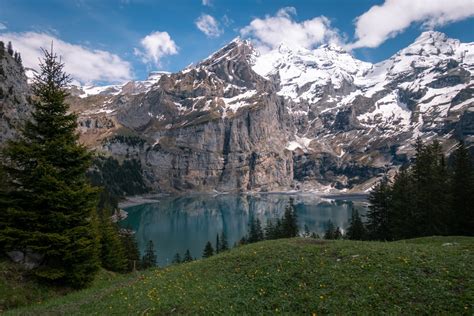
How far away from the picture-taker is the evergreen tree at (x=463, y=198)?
52000 mm

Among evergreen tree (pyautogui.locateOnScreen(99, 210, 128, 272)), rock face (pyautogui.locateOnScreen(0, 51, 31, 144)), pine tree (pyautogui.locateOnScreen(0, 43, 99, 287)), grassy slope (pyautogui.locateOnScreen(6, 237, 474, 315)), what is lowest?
evergreen tree (pyautogui.locateOnScreen(99, 210, 128, 272))

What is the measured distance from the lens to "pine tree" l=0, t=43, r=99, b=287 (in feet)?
82.7

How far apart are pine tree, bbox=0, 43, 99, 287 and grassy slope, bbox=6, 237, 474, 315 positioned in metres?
4.12

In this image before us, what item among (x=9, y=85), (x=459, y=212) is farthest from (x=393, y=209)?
(x=9, y=85)

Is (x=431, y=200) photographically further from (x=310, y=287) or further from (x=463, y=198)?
(x=310, y=287)

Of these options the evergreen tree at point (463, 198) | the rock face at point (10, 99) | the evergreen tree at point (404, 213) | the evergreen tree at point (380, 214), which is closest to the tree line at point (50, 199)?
the evergreen tree at point (463, 198)

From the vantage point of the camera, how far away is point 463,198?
53219 millimetres

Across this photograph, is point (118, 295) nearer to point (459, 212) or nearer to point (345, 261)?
point (345, 261)

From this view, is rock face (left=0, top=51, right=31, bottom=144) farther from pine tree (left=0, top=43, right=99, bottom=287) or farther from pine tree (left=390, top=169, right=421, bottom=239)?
pine tree (left=390, top=169, right=421, bottom=239)

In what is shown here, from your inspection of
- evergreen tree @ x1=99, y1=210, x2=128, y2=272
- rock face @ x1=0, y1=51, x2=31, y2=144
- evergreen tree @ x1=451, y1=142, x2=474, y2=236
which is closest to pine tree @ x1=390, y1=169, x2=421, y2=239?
evergreen tree @ x1=451, y1=142, x2=474, y2=236

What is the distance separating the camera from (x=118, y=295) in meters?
20.2

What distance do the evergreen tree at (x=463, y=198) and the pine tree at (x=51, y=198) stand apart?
51.2 metres

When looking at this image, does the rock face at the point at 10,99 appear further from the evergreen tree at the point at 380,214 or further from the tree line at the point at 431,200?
the tree line at the point at 431,200

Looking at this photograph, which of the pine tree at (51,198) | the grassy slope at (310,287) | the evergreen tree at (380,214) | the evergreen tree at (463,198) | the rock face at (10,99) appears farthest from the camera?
the rock face at (10,99)
